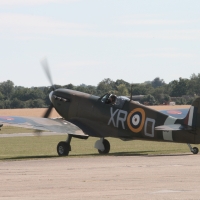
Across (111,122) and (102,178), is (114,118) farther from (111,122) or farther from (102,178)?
(102,178)

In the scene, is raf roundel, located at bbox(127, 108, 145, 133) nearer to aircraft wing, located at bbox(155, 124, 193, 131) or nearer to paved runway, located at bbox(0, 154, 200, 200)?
aircraft wing, located at bbox(155, 124, 193, 131)

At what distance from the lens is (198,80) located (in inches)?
5069

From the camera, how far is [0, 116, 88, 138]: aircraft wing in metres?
22.9

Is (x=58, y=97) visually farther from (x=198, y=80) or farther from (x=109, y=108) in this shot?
(x=198, y=80)

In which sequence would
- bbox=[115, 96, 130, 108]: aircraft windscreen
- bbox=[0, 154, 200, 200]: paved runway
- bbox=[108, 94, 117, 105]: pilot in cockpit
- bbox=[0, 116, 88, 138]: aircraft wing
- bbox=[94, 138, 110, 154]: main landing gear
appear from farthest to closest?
bbox=[94, 138, 110, 154]: main landing gear
bbox=[108, 94, 117, 105]: pilot in cockpit
bbox=[115, 96, 130, 108]: aircraft windscreen
bbox=[0, 116, 88, 138]: aircraft wing
bbox=[0, 154, 200, 200]: paved runway

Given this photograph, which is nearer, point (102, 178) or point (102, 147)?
point (102, 178)

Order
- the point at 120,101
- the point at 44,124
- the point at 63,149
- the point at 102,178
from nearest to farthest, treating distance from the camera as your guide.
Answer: the point at 102,178 < the point at 63,149 < the point at 120,101 < the point at 44,124

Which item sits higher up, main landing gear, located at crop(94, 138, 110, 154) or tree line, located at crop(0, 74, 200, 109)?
tree line, located at crop(0, 74, 200, 109)

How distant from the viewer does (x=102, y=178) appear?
1445cm

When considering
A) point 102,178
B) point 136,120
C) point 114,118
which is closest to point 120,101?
point 114,118

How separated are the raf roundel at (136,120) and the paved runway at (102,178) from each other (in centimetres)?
236

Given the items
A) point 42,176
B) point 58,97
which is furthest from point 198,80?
point 42,176

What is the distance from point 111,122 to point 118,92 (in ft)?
256

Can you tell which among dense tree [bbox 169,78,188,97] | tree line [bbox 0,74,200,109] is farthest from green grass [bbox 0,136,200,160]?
dense tree [bbox 169,78,188,97]
